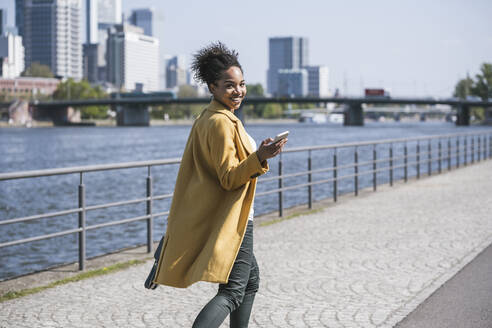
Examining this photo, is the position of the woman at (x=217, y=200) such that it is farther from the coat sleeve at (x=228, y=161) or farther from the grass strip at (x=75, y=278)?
the grass strip at (x=75, y=278)

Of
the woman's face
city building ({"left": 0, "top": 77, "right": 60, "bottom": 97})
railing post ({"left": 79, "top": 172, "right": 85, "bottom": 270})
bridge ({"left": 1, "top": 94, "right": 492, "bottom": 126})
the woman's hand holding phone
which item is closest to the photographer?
the woman's hand holding phone

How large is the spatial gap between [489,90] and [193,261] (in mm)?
144900

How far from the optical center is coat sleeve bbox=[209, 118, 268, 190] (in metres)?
3.11

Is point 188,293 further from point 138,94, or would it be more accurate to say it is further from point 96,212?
point 138,94

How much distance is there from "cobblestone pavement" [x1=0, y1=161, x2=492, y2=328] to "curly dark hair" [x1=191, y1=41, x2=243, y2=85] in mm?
1969

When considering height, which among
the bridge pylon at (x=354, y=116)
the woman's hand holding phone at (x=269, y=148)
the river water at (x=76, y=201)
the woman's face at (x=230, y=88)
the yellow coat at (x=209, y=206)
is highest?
the bridge pylon at (x=354, y=116)

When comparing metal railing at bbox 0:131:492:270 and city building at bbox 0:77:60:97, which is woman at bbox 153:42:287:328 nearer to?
metal railing at bbox 0:131:492:270

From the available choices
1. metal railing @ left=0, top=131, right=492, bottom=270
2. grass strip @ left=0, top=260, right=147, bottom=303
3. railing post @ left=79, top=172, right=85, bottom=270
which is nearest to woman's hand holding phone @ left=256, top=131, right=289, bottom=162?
grass strip @ left=0, top=260, right=147, bottom=303

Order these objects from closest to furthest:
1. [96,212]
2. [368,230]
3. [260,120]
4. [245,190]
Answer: [245,190] < [368,230] < [96,212] < [260,120]

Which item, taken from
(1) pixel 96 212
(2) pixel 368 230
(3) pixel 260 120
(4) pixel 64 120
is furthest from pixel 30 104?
(2) pixel 368 230

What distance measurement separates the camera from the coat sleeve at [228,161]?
10.2ft

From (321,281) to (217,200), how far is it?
3.02 metres

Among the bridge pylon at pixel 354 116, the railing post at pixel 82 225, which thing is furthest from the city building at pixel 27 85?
the railing post at pixel 82 225

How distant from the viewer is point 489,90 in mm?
140000
